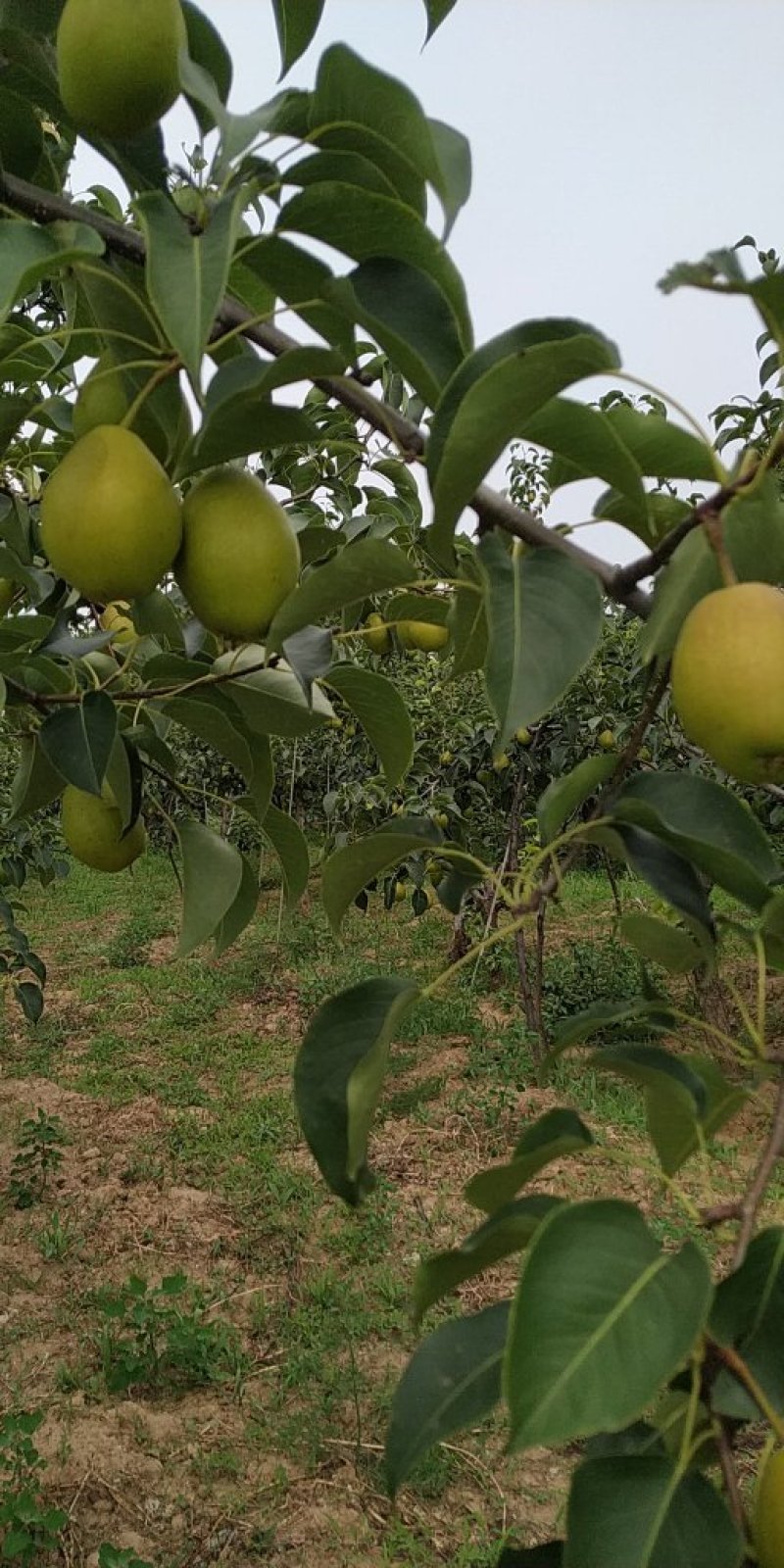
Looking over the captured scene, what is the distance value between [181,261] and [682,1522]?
604 mm

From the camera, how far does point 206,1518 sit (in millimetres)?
2014

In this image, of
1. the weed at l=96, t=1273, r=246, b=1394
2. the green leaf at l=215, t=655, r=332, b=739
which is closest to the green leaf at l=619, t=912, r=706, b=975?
the green leaf at l=215, t=655, r=332, b=739

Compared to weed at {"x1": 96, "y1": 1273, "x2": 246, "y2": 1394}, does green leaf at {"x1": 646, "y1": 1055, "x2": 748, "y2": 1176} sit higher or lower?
higher

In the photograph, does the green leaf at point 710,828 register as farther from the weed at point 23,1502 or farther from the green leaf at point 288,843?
the weed at point 23,1502

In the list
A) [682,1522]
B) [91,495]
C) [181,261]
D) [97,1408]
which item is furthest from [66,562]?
[97,1408]

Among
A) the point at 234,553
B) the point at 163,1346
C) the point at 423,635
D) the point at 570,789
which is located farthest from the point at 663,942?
the point at 163,1346

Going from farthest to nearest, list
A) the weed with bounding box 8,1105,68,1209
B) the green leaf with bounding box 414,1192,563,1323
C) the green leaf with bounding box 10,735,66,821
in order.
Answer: the weed with bounding box 8,1105,68,1209 < the green leaf with bounding box 10,735,66,821 < the green leaf with bounding box 414,1192,563,1323

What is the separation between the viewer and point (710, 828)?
566 millimetres

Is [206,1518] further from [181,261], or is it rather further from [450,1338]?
[181,261]

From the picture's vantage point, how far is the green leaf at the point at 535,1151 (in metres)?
0.53

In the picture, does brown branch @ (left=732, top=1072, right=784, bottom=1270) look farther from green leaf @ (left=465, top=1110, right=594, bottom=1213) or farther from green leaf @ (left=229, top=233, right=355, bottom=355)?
green leaf @ (left=229, top=233, right=355, bottom=355)

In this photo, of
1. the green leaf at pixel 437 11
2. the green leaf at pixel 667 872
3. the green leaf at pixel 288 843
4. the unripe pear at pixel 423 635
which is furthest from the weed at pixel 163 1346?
the green leaf at pixel 437 11

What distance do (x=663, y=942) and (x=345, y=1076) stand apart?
0.88ft

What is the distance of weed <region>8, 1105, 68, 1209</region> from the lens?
330cm
